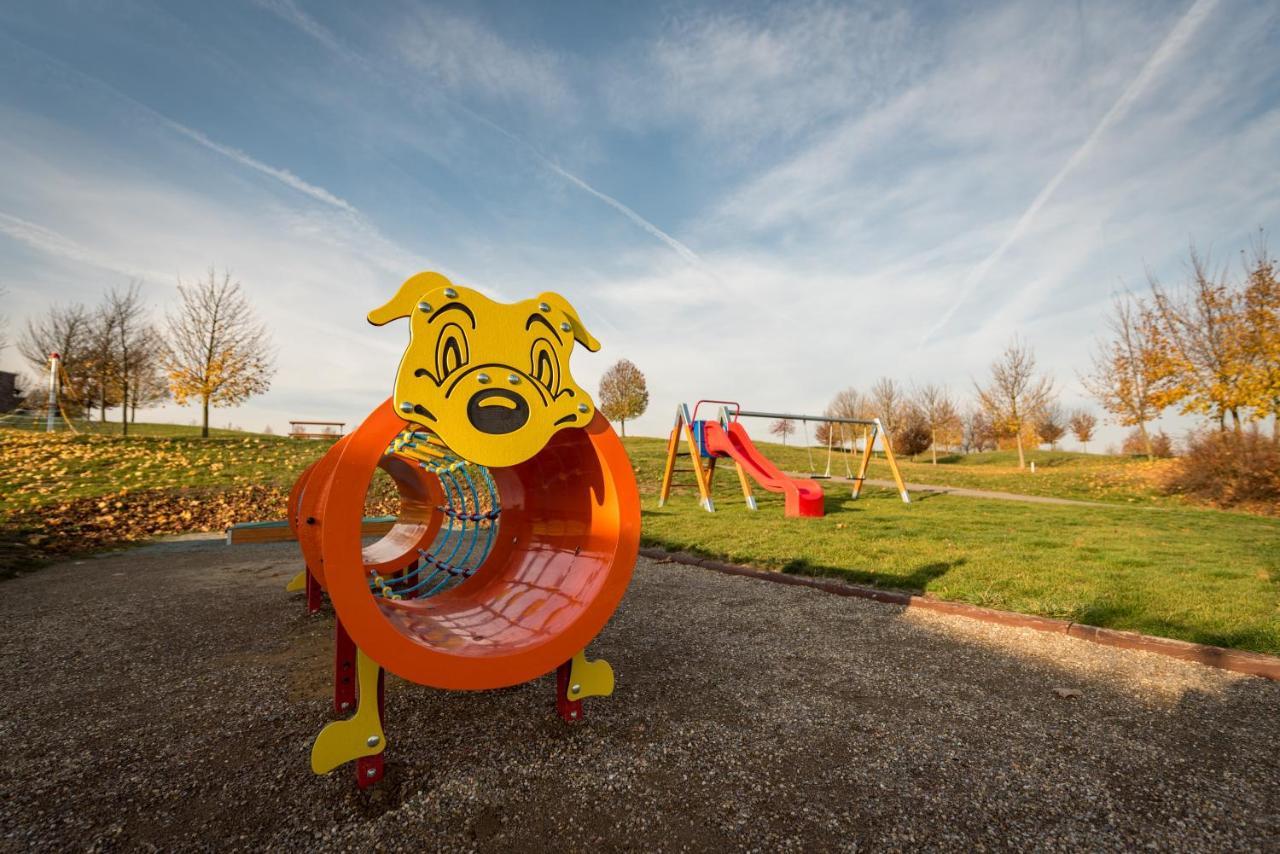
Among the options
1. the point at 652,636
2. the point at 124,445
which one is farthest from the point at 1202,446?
the point at 124,445

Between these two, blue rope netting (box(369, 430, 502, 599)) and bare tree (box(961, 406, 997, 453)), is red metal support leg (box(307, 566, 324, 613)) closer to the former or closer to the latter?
blue rope netting (box(369, 430, 502, 599))

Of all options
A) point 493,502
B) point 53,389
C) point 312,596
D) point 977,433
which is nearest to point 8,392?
point 53,389

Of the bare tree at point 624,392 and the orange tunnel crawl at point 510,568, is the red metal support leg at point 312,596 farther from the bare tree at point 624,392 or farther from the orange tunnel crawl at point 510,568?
the bare tree at point 624,392

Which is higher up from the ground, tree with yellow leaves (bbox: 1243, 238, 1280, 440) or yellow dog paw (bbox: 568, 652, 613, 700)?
tree with yellow leaves (bbox: 1243, 238, 1280, 440)

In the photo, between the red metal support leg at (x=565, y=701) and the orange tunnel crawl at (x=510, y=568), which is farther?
the red metal support leg at (x=565, y=701)

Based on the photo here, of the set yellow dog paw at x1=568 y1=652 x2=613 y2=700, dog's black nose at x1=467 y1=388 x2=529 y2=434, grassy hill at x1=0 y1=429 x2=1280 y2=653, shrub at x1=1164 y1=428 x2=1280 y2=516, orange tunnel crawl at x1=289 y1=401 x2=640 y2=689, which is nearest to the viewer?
orange tunnel crawl at x1=289 y1=401 x2=640 y2=689

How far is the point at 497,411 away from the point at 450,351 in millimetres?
355

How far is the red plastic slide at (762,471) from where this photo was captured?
10.6 meters

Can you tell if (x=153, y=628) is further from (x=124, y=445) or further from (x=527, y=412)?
(x=124, y=445)

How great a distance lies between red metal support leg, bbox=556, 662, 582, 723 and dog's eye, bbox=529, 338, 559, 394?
146 centimetres

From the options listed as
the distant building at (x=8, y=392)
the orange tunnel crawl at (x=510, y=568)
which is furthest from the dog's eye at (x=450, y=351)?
the distant building at (x=8, y=392)

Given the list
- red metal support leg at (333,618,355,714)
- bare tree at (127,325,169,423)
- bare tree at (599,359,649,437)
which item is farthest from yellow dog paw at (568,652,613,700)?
bare tree at (599,359,649,437)

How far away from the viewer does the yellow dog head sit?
2.61m

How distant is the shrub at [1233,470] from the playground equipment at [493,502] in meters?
16.1
